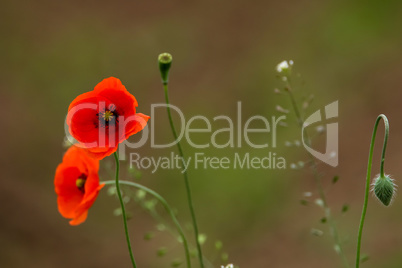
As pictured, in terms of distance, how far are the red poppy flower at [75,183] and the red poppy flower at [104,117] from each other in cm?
2

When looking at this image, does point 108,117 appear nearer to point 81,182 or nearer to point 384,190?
point 81,182

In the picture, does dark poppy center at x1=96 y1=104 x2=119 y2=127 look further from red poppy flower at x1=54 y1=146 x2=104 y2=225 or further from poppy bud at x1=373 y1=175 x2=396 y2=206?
poppy bud at x1=373 y1=175 x2=396 y2=206

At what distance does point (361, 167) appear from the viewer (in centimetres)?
176

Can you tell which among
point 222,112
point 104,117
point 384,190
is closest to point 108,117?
point 104,117

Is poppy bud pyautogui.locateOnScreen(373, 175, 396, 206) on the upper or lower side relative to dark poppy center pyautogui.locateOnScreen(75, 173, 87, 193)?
lower

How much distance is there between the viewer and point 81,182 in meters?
0.63

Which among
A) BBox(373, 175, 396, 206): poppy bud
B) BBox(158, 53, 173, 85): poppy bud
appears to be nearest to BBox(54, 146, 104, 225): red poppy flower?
BBox(158, 53, 173, 85): poppy bud

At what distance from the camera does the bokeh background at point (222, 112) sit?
5.31 ft

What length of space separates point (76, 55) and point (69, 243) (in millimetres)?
700

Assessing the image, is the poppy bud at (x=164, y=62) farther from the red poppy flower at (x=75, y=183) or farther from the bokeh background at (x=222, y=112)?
the bokeh background at (x=222, y=112)

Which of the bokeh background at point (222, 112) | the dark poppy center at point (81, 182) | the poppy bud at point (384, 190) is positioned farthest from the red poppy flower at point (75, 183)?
the bokeh background at point (222, 112)

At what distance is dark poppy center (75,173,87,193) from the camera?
0.63 m

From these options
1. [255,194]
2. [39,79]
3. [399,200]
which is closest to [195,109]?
[255,194]

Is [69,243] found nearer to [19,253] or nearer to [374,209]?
[19,253]
